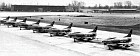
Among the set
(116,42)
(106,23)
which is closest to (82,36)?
(116,42)

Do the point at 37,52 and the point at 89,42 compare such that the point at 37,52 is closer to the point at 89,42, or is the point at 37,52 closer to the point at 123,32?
the point at 89,42

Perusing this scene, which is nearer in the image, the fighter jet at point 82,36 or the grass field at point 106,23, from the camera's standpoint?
the fighter jet at point 82,36

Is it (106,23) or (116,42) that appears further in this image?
(106,23)

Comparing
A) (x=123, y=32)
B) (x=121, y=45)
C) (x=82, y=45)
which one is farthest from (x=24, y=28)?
(x=121, y=45)

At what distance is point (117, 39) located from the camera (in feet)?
114

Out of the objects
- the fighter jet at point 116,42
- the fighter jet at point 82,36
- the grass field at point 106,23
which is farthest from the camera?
the grass field at point 106,23

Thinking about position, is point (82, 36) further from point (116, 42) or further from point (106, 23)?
point (106, 23)

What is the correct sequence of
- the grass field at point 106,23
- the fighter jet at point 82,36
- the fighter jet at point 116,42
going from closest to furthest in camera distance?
the fighter jet at point 116,42
the fighter jet at point 82,36
the grass field at point 106,23

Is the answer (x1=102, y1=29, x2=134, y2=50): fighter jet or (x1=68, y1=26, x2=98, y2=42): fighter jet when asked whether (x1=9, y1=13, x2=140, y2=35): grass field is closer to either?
(x1=68, y1=26, x2=98, y2=42): fighter jet

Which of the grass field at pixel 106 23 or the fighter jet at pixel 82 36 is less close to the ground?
the fighter jet at pixel 82 36

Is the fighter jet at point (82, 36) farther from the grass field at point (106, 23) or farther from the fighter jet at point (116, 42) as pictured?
the grass field at point (106, 23)

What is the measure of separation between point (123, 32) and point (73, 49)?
23.9m

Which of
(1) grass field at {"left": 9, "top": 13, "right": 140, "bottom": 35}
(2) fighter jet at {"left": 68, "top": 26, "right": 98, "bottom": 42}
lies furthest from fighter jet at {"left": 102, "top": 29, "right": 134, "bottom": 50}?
(1) grass field at {"left": 9, "top": 13, "right": 140, "bottom": 35}

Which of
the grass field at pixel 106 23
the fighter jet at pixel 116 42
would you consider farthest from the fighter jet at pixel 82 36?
the grass field at pixel 106 23
